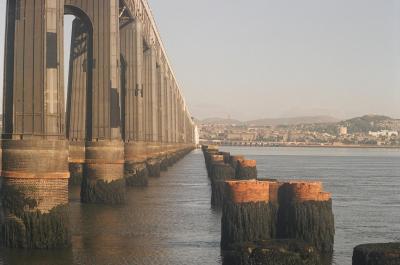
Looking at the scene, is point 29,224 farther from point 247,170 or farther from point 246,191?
point 247,170

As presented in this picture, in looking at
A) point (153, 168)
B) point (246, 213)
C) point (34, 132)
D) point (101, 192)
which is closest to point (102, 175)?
point (101, 192)

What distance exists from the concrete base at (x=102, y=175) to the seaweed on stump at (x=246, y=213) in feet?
52.7

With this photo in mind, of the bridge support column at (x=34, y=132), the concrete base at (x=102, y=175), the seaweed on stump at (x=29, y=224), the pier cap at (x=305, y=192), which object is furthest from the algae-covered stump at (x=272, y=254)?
the concrete base at (x=102, y=175)

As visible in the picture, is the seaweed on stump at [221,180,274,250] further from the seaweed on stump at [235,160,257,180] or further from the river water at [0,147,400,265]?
the seaweed on stump at [235,160,257,180]

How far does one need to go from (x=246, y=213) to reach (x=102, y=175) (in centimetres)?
1733

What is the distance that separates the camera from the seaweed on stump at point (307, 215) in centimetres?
2148

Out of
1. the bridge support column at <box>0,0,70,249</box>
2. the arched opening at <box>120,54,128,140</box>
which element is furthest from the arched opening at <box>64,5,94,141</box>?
the bridge support column at <box>0,0,70,249</box>

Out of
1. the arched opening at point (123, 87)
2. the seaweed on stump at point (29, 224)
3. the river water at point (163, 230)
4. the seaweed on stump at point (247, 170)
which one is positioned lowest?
the river water at point (163, 230)

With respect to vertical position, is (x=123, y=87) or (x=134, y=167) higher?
(x=123, y=87)

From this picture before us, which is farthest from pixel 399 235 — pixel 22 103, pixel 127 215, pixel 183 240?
pixel 22 103

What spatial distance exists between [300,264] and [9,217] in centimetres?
1211

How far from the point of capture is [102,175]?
123 ft

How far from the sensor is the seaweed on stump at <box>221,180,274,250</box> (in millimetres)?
21406

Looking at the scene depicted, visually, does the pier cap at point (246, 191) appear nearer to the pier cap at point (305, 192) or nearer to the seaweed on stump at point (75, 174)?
the pier cap at point (305, 192)
